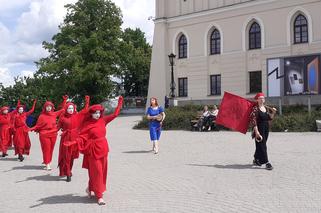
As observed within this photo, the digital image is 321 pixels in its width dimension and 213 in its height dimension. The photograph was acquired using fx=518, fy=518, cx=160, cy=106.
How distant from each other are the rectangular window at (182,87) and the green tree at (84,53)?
7691mm

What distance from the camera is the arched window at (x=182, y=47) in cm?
4491

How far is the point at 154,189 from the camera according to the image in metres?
9.88

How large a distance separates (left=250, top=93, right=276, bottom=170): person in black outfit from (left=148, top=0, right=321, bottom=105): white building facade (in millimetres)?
20387

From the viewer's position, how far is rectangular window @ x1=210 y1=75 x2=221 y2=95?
42209mm

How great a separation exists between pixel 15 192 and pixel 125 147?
386 inches

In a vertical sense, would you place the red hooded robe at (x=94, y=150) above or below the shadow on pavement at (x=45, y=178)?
above

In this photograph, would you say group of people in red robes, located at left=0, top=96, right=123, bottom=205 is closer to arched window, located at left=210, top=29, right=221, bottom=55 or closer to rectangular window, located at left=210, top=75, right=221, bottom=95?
rectangular window, located at left=210, top=75, right=221, bottom=95

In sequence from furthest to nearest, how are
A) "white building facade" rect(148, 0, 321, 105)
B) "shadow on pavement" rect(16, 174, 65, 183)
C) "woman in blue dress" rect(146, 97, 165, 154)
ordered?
"white building facade" rect(148, 0, 321, 105)
"woman in blue dress" rect(146, 97, 165, 154)
"shadow on pavement" rect(16, 174, 65, 183)

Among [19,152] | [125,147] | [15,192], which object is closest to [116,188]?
[15,192]

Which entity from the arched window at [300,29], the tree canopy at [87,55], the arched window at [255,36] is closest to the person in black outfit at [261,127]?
the arched window at [300,29]

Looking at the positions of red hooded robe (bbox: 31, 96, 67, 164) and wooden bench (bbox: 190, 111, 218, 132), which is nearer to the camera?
red hooded robe (bbox: 31, 96, 67, 164)

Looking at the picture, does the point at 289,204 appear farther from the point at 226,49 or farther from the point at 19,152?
the point at 226,49

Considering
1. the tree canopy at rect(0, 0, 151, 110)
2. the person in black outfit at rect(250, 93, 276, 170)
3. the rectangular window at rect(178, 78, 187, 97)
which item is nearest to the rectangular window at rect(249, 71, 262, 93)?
the rectangular window at rect(178, 78, 187, 97)

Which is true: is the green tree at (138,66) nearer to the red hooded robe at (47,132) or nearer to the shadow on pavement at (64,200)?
the red hooded robe at (47,132)
